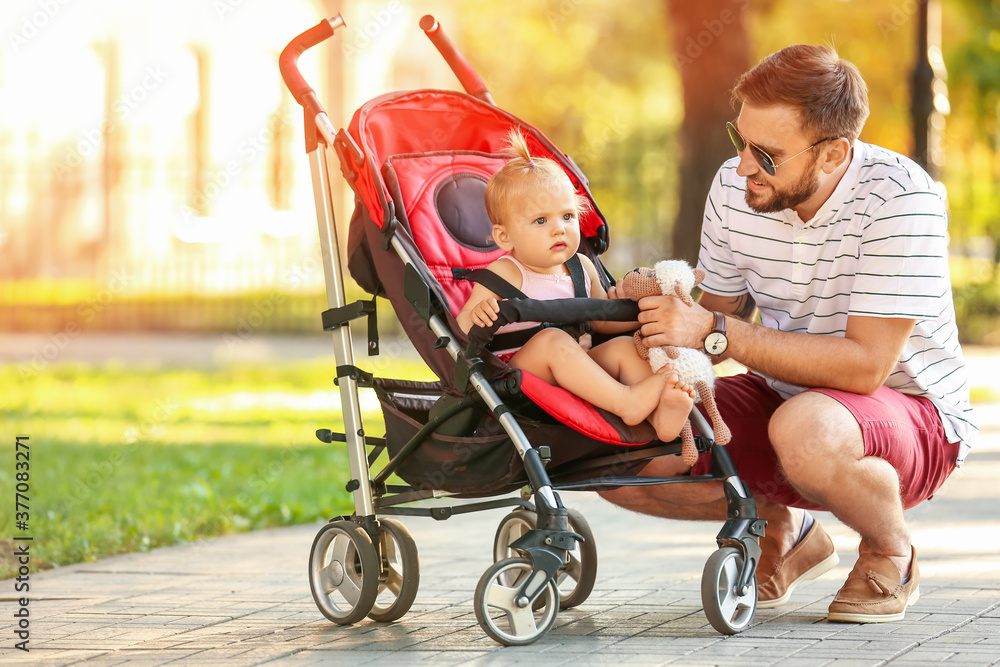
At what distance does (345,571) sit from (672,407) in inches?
44.2

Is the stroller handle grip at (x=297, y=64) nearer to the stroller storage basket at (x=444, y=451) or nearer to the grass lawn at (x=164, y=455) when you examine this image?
the stroller storage basket at (x=444, y=451)

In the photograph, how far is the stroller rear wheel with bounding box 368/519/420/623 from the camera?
3730 millimetres

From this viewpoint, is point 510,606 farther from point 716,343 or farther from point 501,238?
point 501,238

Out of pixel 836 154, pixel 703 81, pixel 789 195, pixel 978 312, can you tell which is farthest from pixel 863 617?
pixel 978 312

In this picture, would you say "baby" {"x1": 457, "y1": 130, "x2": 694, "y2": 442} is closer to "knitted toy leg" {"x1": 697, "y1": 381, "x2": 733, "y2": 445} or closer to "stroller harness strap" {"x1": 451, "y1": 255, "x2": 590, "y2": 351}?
"stroller harness strap" {"x1": 451, "y1": 255, "x2": 590, "y2": 351}

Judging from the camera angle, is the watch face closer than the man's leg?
No

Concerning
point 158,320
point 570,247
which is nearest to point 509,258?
point 570,247

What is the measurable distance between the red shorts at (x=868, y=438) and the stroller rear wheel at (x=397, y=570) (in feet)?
3.05

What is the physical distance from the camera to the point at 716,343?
3.70 meters

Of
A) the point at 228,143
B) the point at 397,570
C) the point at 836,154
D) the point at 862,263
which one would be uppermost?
the point at 228,143

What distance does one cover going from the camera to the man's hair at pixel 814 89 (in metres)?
3.75

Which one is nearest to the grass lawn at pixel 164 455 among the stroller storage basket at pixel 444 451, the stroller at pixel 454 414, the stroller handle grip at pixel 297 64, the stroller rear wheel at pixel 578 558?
the stroller at pixel 454 414

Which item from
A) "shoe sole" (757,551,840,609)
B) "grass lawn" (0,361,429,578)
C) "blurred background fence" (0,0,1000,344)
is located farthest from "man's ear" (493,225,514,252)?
"blurred background fence" (0,0,1000,344)

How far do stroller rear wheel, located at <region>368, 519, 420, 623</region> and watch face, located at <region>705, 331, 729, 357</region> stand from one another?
3.39 ft
